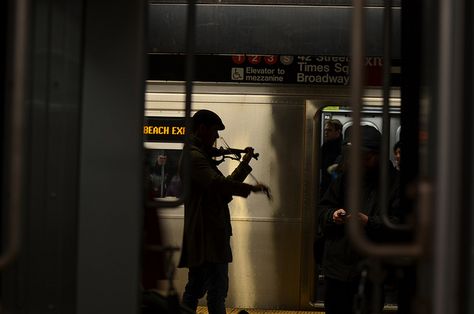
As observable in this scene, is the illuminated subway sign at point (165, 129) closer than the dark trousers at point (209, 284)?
No

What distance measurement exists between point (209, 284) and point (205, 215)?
631mm

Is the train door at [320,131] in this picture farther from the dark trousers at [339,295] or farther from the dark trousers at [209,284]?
the dark trousers at [339,295]

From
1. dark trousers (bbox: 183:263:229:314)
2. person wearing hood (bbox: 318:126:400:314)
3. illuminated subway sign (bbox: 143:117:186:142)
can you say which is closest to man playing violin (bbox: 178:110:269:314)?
dark trousers (bbox: 183:263:229:314)

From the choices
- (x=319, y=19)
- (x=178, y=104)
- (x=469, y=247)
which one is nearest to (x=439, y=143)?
(x=469, y=247)

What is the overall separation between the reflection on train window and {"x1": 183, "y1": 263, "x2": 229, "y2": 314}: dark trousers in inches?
67.9

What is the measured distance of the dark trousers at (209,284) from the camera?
6.18 metres

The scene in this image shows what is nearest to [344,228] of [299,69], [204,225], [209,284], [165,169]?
[204,225]

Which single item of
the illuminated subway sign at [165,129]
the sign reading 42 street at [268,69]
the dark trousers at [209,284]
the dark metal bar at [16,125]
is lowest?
the dark trousers at [209,284]

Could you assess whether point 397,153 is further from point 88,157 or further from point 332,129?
point 88,157

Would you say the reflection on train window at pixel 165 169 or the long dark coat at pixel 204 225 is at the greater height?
the reflection on train window at pixel 165 169

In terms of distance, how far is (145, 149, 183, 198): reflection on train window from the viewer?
7.95 metres

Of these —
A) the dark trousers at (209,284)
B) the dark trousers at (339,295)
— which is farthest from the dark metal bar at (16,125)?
the dark trousers at (209,284)

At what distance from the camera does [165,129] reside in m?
8.14

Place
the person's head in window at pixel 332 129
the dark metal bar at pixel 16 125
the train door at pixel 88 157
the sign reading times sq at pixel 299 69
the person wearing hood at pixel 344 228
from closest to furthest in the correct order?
the dark metal bar at pixel 16 125 < the train door at pixel 88 157 < the person wearing hood at pixel 344 228 < the sign reading times sq at pixel 299 69 < the person's head in window at pixel 332 129
